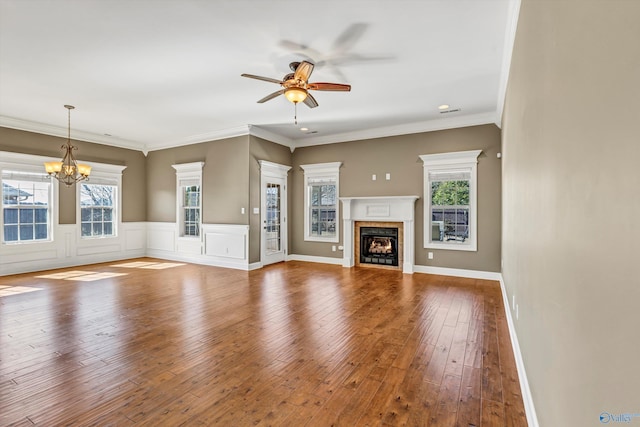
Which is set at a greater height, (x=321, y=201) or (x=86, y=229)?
(x=321, y=201)

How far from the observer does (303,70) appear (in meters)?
3.50

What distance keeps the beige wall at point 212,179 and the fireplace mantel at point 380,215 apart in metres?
2.21

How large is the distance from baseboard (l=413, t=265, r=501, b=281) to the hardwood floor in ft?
3.11

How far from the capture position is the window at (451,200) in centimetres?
590

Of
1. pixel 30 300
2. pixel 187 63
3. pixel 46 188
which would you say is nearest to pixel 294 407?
pixel 187 63

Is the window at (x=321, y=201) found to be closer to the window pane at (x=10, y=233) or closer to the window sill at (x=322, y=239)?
the window sill at (x=322, y=239)

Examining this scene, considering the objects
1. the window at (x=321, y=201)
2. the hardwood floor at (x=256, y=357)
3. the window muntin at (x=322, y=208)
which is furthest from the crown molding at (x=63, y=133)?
the window muntin at (x=322, y=208)

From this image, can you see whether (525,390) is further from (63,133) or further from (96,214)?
(63,133)

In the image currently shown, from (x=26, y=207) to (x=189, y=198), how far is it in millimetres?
3057

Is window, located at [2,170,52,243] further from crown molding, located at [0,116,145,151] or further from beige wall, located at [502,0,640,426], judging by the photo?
beige wall, located at [502,0,640,426]

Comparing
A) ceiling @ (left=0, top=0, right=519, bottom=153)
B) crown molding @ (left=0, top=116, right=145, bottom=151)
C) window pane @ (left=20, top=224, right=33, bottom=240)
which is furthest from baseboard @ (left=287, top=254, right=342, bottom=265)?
window pane @ (left=20, top=224, right=33, bottom=240)

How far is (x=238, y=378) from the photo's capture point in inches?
95.1

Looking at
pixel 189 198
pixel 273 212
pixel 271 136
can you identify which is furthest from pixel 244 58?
pixel 189 198

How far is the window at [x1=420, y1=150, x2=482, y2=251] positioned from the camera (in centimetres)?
590
